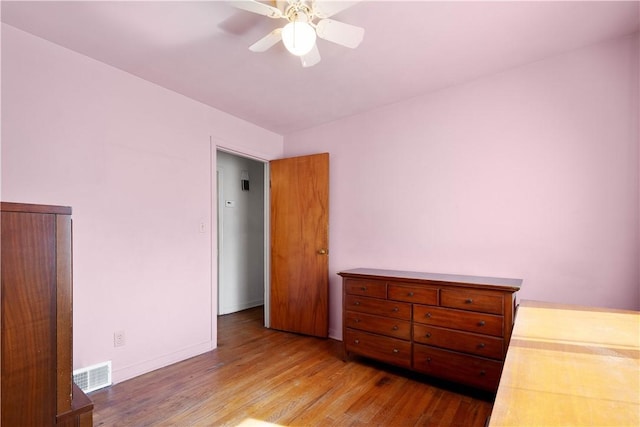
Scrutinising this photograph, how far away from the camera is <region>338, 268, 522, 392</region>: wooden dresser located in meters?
2.14

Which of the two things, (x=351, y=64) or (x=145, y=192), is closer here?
(x=351, y=64)

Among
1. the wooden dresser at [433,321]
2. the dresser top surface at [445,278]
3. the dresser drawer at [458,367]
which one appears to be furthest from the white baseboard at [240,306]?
the dresser drawer at [458,367]

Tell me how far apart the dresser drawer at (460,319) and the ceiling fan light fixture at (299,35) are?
199 cm

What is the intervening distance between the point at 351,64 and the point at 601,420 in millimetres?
2316

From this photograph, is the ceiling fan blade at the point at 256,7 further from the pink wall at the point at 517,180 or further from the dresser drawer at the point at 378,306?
the dresser drawer at the point at 378,306

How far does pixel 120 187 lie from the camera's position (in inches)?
95.3

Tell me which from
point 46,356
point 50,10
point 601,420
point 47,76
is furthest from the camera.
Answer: point 47,76

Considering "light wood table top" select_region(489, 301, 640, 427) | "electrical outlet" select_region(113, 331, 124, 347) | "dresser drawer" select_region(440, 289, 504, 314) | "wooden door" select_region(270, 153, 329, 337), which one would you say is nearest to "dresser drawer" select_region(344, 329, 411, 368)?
"dresser drawer" select_region(440, 289, 504, 314)

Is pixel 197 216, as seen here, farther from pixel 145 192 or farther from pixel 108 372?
pixel 108 372

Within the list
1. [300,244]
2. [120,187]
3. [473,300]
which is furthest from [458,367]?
[120,187]

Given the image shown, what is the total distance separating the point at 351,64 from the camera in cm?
235

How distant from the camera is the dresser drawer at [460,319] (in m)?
2.14

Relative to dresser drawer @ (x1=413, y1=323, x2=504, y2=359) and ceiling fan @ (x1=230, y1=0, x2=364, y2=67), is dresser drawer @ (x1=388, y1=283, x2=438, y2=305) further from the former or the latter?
ceiling fan @ (x1=230, y1=0, x2=364, y2=67)

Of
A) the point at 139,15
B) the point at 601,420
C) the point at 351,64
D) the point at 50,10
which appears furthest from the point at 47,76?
the point at 601,420
